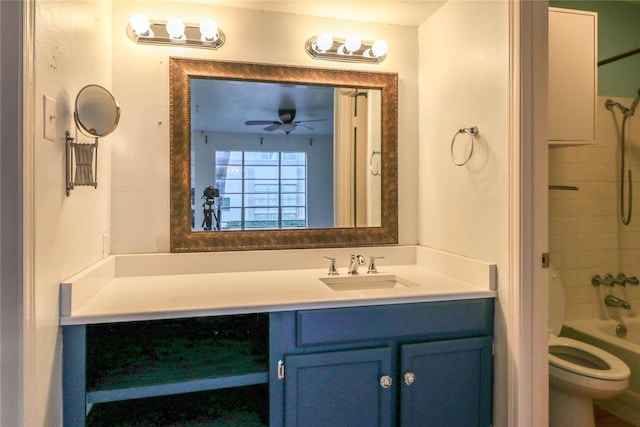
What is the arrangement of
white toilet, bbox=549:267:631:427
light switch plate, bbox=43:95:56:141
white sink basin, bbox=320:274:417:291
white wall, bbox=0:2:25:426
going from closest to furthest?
white wall, bbox=0:2:25:426 → light switch plate, bbox=43:95:56:141 → white toilet, bbox=549:267:631:427 → white sink basin, bbox=320:274:417:291

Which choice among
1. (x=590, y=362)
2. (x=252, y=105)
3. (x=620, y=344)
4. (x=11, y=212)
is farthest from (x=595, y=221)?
(x=11, y=212)

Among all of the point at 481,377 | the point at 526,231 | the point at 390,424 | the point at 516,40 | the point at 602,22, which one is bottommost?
the point at 390,424

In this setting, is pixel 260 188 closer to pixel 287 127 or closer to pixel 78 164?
pixel 287 127

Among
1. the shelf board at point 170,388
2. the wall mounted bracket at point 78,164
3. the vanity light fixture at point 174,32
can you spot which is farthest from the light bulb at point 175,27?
the shelf board at point 170,388

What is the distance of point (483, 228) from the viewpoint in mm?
1685

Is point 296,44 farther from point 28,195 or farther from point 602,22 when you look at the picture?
point 602,22

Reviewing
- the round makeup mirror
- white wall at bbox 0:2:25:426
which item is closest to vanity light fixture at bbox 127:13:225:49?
the round makeup mirror

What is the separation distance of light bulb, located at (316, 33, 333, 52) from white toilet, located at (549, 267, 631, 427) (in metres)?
1.83

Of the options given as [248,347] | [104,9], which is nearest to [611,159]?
[248,347]

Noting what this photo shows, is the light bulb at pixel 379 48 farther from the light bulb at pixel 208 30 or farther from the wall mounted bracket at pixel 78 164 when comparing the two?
the wall mounted bracket at pixel 78 164

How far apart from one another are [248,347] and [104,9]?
5.03 ft

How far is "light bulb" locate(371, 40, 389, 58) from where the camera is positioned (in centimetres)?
210

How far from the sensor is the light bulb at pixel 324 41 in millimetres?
2021

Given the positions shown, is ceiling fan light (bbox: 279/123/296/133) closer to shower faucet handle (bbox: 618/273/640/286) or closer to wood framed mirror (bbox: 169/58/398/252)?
wood framed mirror (bbox: 169/58/398/252)
